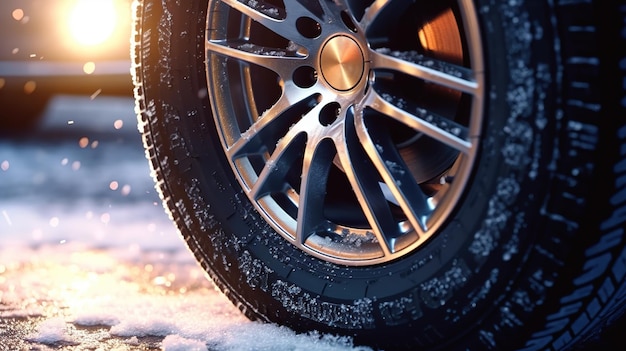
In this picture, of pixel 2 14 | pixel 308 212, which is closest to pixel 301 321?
pixel 308 212

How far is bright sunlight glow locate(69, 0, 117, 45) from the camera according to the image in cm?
341

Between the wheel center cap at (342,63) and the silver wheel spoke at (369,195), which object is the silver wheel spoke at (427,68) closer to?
the wheel center cap at (342,63)

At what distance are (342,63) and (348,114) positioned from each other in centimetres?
12

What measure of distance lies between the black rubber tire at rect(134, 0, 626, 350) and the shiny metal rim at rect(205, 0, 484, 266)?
0.17 ft

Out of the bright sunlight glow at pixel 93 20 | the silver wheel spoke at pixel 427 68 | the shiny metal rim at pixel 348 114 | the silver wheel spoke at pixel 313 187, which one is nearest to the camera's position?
the silver wheel spoke at pixel 427 68

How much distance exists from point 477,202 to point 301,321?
61 centimetres

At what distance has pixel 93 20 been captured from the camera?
3.45 meters

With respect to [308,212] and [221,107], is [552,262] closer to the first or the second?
[308,212]

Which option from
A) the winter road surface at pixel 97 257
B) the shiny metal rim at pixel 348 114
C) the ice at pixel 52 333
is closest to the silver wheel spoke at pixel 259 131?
the shiny metal rim at pixel 348 114

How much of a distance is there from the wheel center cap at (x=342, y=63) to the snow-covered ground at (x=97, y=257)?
607mm

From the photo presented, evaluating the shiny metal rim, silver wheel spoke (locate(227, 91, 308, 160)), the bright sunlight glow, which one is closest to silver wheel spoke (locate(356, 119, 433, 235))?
the shiny metal rim

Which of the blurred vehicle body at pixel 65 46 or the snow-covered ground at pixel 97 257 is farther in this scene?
the blurred vehicle body at pixel 65 46

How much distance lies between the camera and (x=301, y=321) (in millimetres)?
1915

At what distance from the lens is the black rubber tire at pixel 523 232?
1353 millimetres
